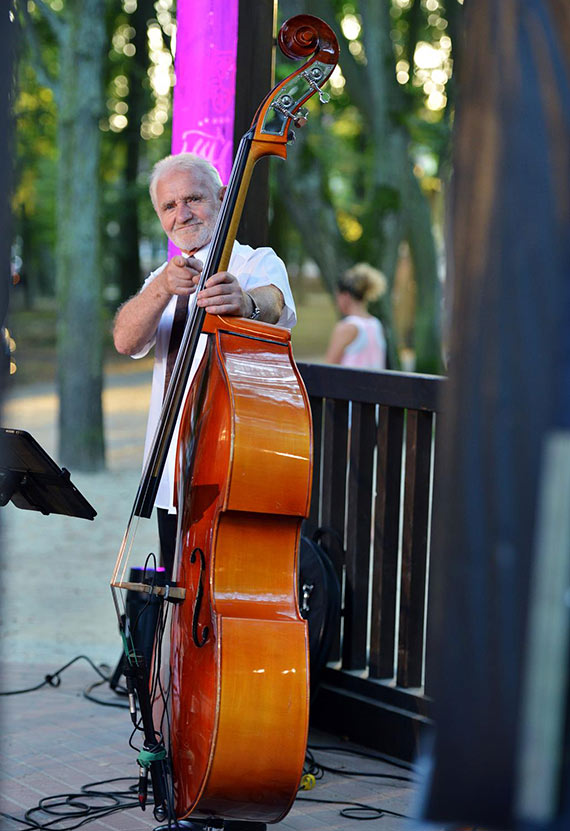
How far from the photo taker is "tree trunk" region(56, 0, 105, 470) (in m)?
10.9

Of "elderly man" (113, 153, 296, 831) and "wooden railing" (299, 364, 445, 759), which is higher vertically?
"elderly man" (113, 153, 296, 831)

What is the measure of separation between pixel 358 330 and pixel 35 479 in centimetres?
436

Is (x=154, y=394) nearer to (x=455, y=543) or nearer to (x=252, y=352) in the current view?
(x=252, y=352)

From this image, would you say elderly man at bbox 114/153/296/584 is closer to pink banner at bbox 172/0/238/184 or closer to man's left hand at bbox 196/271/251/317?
man's left hand at bbox 196/271/251/317

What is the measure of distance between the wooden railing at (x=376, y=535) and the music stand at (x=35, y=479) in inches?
61.2

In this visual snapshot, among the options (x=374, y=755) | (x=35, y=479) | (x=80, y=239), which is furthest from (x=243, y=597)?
(x=80, y=239)

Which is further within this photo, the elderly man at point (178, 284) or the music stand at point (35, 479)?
the elderly man at point (178, 284)

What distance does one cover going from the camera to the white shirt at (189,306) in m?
3.36

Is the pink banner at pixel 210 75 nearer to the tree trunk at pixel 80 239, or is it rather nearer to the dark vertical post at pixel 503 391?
the dark vertical post at pixel 503 391

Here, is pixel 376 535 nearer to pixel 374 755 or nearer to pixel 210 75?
pixel 374 755

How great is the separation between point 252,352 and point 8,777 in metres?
1.82

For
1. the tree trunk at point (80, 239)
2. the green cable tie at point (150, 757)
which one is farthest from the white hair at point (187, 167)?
the tree trunk at point (80, 239)

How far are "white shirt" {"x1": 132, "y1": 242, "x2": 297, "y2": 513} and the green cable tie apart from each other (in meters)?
0.72

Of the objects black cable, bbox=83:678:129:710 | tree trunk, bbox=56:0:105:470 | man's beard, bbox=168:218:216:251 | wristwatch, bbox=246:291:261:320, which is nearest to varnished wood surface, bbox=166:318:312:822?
wristwatch, bbox=246:291:261:320
